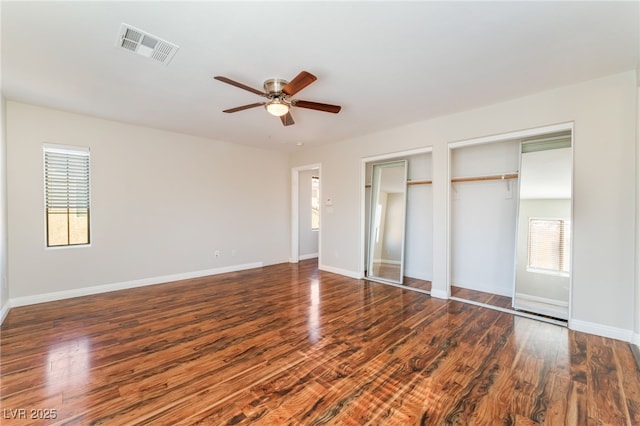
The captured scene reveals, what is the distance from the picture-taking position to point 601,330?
2840 mm

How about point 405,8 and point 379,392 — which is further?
point 379,392

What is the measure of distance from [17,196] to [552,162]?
23.0ft

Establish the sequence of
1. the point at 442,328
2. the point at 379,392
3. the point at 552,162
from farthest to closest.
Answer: the point at 552,162
the point at 442,328
the point at 379,392

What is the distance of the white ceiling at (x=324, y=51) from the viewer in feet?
6.20

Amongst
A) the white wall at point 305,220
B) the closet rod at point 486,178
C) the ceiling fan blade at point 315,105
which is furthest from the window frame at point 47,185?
the closet rod at point 486,178

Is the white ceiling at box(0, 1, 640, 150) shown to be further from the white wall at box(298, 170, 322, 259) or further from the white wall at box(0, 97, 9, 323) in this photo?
the white wall at box(298, 170, 322, 259)

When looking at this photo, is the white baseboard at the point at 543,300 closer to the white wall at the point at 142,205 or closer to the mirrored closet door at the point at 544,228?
the mirrored closet door at the point at 544,228

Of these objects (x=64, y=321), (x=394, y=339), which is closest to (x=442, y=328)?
(x=394, y=339)

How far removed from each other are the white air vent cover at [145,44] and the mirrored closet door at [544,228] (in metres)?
4.28

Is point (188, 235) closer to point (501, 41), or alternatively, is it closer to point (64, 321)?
point (64, 321)

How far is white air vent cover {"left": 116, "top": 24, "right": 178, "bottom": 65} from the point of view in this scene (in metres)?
2.10

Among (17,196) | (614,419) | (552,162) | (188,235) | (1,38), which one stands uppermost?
(1,38)

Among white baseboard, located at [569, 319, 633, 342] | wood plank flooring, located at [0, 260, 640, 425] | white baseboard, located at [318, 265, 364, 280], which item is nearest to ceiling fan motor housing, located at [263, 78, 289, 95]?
wood plank flooring, located at [0, 260, 640, 425]

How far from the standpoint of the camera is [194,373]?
7.23ft
